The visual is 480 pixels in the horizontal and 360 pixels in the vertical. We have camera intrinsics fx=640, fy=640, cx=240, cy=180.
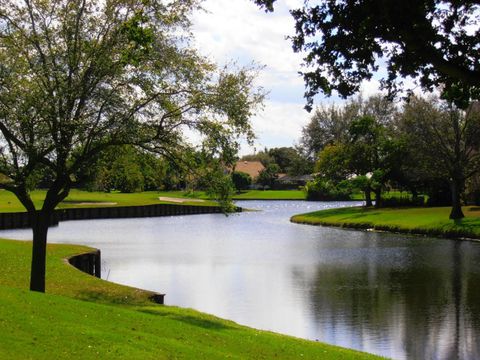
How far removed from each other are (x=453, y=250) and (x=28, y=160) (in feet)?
101

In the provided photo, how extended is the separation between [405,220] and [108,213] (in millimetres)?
43063

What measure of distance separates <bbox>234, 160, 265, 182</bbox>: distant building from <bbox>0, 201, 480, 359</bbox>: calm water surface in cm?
11696

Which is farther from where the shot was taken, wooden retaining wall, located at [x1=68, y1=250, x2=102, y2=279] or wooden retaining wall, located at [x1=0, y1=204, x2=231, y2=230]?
wooden retaining wall, located at [x1=0, y1=204, x2=231, y2=230]

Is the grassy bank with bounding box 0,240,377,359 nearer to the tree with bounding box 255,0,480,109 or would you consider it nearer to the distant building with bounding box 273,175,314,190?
the tree with bounding box 255,0,480,109

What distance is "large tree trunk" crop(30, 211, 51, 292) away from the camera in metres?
18.8

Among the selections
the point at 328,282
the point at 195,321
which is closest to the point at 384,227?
the point at 328,282

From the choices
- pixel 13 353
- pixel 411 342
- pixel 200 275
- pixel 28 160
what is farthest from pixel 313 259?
pixel 13 353

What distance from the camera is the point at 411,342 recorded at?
18.9 m

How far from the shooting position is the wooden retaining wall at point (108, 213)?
2527 inches

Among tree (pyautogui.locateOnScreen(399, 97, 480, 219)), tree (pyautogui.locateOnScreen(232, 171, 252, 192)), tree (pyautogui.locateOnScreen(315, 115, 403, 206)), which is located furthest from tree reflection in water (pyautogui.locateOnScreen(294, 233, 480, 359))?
tree (pyautogui.locateOnScreen(232, 171, 252, 192))

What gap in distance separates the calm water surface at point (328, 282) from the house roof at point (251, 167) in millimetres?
117342

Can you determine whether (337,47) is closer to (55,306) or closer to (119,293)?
(55,306)

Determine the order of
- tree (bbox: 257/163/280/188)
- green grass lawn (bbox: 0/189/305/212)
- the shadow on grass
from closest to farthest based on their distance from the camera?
the shadow on grass, green grass lawn (bbox: 0/189/305/212), tree (bbox: 257/163/280/188)

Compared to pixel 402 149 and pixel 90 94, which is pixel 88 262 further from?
pixel 402 149
